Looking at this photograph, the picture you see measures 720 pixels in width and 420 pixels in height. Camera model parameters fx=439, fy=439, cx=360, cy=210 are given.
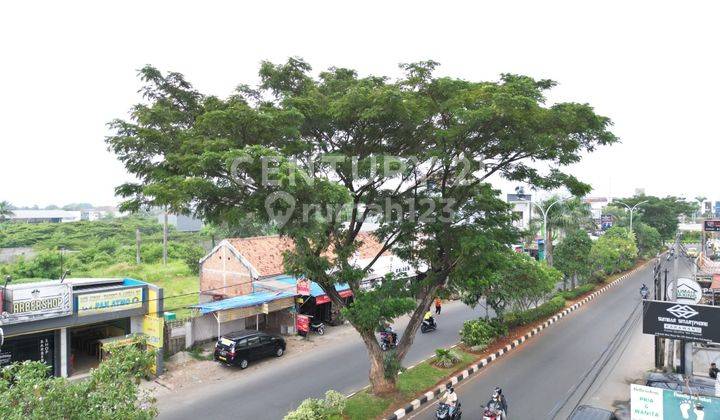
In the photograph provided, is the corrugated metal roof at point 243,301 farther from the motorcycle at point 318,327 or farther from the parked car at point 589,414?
the parked car at point 589,414

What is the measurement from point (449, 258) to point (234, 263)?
13.6 m

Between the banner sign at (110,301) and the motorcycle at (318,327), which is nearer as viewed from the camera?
the banner sign at (110,301)

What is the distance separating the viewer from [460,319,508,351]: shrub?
1838 cm

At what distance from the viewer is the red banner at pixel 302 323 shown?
21297mm

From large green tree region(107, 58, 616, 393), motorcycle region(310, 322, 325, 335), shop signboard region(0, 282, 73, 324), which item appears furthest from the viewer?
motorcycle region(310, 322, 325, 335)

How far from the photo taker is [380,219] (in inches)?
555

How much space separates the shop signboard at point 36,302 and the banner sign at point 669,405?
16630 mm

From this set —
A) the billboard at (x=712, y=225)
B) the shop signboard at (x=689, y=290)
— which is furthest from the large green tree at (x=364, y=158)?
the billboard at (x=712, y=225)

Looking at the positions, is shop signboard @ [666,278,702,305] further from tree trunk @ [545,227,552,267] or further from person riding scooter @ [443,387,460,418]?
tree trunk @ [545,227,552,267]

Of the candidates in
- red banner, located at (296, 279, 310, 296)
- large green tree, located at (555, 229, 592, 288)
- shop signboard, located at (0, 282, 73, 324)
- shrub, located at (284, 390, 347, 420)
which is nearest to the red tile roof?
red banner, located at (296, 279, 310, 296)

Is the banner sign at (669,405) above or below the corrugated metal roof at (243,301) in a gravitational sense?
above

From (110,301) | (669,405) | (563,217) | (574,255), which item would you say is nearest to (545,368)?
(669,405)

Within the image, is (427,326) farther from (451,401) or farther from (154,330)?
(154,330)

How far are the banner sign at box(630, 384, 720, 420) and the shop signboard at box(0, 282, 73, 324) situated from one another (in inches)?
655
